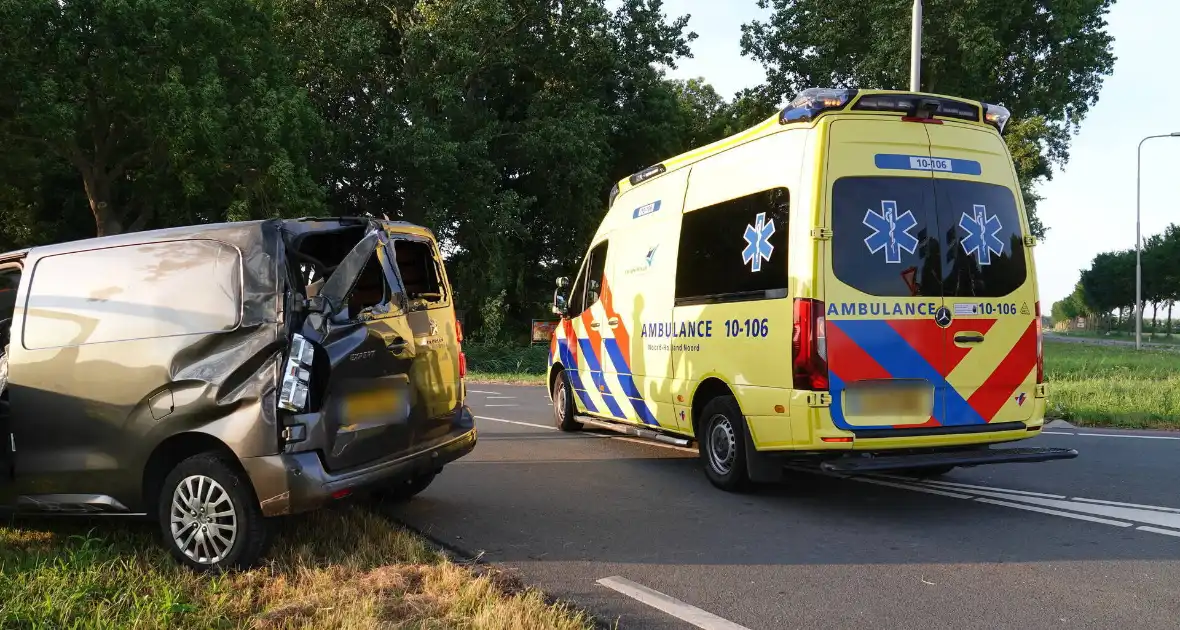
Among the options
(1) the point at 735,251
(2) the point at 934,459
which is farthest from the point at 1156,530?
(1) the point at 735,251

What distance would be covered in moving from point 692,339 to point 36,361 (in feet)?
14.8

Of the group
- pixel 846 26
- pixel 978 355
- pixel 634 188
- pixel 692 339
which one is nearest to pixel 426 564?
pixel 692 339

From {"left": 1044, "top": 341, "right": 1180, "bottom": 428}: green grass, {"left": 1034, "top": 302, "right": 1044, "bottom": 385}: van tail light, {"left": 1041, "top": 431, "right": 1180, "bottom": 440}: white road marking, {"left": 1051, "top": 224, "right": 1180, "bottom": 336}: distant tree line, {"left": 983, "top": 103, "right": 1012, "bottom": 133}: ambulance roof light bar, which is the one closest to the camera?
{"left": 1034, "top": 302, "right": 1044, "bottom": 385}: van tail light

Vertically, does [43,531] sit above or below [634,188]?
below

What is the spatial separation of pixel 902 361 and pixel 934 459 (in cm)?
67

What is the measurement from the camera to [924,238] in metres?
5.94

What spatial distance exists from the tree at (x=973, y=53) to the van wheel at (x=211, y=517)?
2305 cm

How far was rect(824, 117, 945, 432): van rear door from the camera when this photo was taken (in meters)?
5.70

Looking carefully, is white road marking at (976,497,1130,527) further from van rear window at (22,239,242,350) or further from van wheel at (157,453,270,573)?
van rear window at (22,239,242,350)

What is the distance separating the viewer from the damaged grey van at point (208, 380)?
4477 millimetres

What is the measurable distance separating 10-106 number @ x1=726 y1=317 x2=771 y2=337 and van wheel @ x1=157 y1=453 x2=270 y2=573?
3425 millimetres

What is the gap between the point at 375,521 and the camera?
5316 millimetres

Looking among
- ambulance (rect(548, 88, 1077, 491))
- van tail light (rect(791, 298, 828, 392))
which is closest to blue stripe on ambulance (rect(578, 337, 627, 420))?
ambulance (rect(548, 88, 1077, 491))

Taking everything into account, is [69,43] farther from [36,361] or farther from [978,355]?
[978,355]
